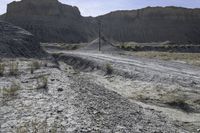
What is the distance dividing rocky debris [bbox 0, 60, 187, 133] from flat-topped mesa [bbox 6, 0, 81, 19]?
11234cm

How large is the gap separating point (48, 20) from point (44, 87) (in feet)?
360

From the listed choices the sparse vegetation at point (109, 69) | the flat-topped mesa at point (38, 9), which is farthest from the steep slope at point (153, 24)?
the sparse vegetation at point (109, 69)

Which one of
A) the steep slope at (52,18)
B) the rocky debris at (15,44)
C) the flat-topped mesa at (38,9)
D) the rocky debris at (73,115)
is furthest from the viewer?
the flat-topped mesa at (38,9)

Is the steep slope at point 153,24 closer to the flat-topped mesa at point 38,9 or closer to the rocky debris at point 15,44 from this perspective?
the flat-topped mesa at point 38,9

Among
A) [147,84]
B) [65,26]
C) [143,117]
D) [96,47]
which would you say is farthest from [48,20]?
[143,117]

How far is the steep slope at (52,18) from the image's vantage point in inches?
4612

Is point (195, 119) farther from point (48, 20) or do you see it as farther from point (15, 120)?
point (48, 20)

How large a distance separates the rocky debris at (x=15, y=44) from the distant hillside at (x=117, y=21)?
74.4 metres

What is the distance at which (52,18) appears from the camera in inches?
Answer: 4894

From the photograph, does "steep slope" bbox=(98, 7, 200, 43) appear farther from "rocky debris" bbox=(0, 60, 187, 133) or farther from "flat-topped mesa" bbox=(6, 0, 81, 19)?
"rocky debris" bbox=(0, 60, 187, 133)

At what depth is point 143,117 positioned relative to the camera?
487 inches

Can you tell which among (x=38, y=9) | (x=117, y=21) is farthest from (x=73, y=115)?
(x=117, y=21)

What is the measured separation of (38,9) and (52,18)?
5.84 m

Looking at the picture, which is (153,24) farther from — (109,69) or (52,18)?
(109,69)
